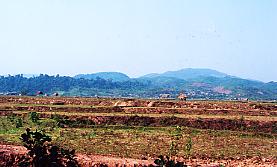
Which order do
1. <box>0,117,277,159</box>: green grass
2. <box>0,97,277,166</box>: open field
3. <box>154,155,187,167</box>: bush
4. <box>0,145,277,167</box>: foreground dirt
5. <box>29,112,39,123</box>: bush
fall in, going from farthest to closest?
<box>29,112,39,123</box>: bush < <box>0,117,277,159</box>: green grass < <box>0,97,277,166</box>: open field < <box>0,145,277,167</box>: foreground dirt < <box>154,155,187,167</box>: bush

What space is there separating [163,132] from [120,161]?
50.5ft

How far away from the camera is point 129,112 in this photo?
43.3 m

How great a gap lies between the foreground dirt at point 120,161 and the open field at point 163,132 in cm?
7

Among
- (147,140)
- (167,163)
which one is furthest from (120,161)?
(167,163)

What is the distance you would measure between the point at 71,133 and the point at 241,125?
14848 mm

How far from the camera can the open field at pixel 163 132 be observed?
76.6 ft

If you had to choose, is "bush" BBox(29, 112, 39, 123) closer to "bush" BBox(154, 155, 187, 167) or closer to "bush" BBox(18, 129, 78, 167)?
"bush" BBox(18, 129, 78, 167)

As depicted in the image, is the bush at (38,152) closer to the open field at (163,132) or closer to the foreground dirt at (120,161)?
the foreground dirt at (120,161)

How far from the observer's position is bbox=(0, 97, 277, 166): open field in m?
23.3

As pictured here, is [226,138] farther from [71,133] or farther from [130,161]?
[130,161]

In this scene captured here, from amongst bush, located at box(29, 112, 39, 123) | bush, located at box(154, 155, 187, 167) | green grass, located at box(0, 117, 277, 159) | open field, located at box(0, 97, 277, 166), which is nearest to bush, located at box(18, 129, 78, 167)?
bush, located at box(154, 155, 187, 167)

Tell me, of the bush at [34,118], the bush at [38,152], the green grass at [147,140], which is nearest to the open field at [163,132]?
the green grass at [147,140]

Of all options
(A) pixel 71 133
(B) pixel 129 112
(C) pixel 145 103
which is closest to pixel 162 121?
(B) pixel 129 112

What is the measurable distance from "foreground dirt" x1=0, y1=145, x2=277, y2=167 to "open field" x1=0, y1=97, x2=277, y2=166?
0.07 meters
